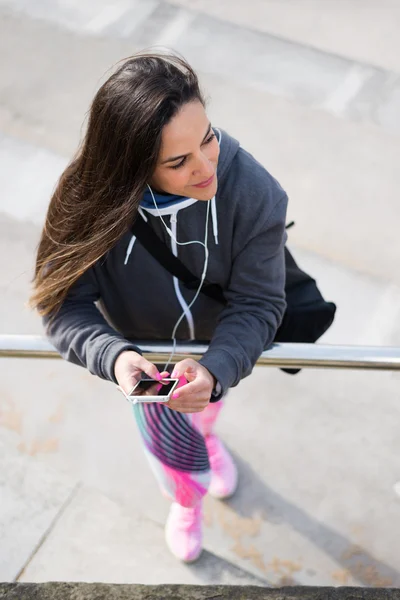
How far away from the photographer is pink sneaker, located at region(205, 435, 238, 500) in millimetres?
2811

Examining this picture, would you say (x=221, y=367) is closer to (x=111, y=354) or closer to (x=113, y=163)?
(x=111, y=354)

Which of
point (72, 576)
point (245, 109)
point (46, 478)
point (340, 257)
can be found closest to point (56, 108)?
point (245, 109)

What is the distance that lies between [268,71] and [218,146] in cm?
322

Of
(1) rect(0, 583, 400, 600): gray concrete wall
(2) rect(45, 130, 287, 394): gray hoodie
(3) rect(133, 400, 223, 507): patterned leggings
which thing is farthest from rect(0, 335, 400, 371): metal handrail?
(1) rect(0, 583, 400, 600): gray concrete wall

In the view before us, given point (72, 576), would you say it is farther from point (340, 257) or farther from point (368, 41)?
point (368, 41)

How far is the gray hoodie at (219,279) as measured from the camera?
1.72m

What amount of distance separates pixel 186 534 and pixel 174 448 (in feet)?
2.25

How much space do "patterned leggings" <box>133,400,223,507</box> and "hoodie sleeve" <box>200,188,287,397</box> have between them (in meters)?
0.33

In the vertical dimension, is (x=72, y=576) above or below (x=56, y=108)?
below

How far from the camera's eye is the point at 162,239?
1.83m

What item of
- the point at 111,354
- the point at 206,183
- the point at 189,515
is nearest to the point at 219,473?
the point at 189,515

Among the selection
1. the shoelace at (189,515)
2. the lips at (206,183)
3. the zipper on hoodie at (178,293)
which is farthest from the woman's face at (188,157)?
the shoelace at (189,515)

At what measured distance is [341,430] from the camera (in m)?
3.02

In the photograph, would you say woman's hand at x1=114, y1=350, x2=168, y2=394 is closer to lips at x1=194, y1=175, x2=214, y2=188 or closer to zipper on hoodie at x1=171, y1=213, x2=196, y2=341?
zipper on hoodie at x1=171, y1=213, x2=196, y2=341
